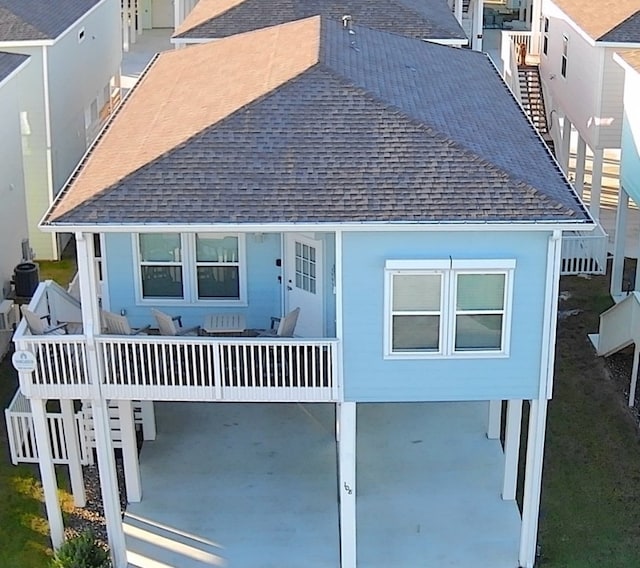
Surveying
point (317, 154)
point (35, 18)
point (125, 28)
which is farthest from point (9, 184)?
point (125, 28)

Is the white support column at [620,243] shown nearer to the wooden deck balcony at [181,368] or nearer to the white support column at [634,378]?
the white support column at [634,378]

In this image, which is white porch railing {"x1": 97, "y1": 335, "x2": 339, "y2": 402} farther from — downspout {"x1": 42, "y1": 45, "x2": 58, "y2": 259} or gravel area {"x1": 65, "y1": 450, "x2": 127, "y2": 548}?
downspout {"x1": 42, "y1": 45, "x2": 58, "y2": 259}

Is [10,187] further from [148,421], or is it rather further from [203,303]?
[203,303]

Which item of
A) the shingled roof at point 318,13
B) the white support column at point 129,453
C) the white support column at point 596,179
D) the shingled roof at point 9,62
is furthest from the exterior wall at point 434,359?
the shingled roof at point 318,13

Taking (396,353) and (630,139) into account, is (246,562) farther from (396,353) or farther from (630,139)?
(630,139)

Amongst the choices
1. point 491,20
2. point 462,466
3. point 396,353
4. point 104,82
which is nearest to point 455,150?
point 396,353

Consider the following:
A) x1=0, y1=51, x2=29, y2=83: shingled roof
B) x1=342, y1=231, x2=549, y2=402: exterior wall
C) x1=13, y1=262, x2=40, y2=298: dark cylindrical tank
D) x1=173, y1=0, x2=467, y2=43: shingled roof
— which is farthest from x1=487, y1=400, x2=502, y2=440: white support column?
x1=0, y1=51, x2=29, y2=83: shingled roof
